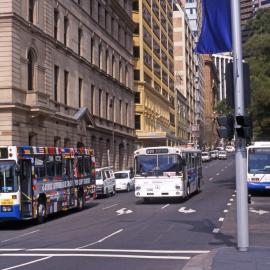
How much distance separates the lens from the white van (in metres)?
37.2

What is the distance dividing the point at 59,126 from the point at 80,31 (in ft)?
34.6

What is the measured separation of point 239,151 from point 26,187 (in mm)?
10604

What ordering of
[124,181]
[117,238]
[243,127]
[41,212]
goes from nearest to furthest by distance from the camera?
1. [243,127]
2. [117,238]
3. [41,212]
4. [124,181]

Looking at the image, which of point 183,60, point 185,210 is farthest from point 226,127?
point 183,60

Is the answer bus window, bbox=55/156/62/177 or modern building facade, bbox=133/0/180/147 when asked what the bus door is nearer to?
bus window, bbox=55/156/62/177

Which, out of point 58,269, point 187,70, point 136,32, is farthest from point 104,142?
point 187,70

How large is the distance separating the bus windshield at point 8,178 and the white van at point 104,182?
1628cm

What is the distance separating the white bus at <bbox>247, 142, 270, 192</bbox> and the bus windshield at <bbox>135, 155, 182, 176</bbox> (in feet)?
19.2

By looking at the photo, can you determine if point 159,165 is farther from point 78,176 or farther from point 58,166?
point 58,166

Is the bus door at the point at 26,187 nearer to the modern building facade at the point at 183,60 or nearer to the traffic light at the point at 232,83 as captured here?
the traffic light at the point at 232,83

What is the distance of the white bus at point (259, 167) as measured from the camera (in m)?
32.8

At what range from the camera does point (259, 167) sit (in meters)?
33.3

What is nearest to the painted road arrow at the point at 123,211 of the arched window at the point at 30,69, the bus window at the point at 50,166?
the bus window at the point at 50,166

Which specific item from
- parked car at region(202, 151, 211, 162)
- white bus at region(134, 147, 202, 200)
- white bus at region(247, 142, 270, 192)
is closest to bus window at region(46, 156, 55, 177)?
white bus at region(134, 147, 202, 200)
